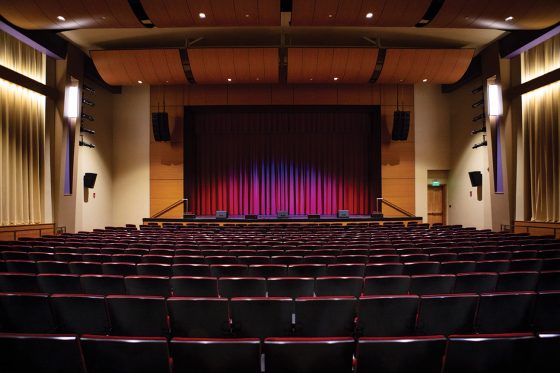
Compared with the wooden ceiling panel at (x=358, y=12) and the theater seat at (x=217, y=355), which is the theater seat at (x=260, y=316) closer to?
the theater seat at (x=217, y=355)

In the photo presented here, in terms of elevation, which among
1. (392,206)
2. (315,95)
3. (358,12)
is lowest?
(392,206)

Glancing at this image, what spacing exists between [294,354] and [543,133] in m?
11.0

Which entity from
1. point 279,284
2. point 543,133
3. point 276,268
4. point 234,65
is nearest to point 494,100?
point 543,133

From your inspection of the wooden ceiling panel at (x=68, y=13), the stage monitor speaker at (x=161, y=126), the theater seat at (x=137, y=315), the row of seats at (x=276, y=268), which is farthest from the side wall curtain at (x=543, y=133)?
the stage monitor speaker at (x=161, y=126)

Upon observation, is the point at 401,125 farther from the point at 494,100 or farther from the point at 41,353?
the point at 41,353

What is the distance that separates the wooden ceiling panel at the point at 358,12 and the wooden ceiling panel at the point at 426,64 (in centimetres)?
309

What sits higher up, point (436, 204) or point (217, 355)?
point (436, 204)

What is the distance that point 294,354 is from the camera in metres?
1.75

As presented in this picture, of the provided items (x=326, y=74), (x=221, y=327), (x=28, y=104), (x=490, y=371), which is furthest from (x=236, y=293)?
(x=326, y=74)

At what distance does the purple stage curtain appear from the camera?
1576cm

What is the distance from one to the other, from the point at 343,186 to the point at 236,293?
1307 cm

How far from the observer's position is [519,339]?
68.6 inches

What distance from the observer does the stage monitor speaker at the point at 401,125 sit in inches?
533

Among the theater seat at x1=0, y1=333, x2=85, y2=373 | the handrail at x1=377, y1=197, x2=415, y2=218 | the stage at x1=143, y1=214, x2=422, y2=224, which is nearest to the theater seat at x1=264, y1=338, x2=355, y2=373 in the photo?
the theater seat at x1=0, y1=333, x2=85, y2=373
